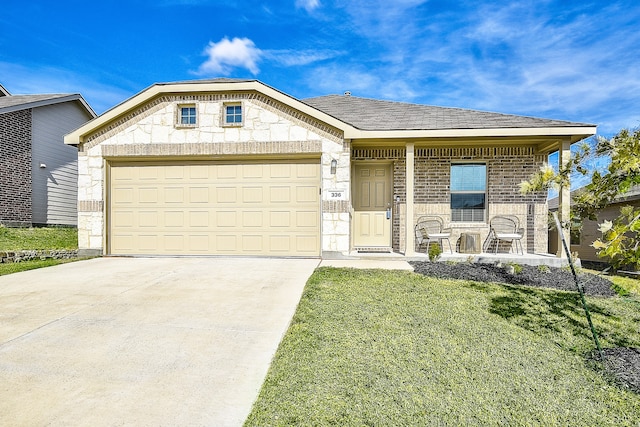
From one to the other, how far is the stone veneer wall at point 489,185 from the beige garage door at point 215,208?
2228 mm

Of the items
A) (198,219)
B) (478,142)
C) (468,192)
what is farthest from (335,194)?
(478,142)

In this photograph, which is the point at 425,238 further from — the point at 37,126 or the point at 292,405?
the point at 37,126

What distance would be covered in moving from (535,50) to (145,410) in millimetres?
16564

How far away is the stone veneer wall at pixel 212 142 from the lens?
28.2ft

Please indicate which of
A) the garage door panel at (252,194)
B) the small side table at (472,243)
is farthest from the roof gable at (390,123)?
the small side table at (472,243)

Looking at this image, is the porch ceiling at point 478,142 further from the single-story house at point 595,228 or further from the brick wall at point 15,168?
the brick wall at point 15,168

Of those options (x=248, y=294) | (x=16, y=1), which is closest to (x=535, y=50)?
(x=248, y=294)

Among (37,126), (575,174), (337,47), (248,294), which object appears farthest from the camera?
(337,47)

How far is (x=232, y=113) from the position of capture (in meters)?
8.98

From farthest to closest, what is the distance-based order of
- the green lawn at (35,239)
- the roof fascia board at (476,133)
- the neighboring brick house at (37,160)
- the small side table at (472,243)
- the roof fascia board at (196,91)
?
the neighboring brick house at (37,160)
the green lawn at (35,239)
the small side table at (472,243)
the roof fascia board at (196,91)
the roof fascia board at (476,133)

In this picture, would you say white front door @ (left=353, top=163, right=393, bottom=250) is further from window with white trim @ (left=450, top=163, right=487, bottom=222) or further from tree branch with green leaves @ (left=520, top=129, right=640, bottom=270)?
tree branch with green leaves @ (left=520, top=129, right=640, bottom=270)

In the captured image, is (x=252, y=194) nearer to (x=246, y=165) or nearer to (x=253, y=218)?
(x=253, y=218)

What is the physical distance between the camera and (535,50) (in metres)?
13.7

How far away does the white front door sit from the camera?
388 inches
